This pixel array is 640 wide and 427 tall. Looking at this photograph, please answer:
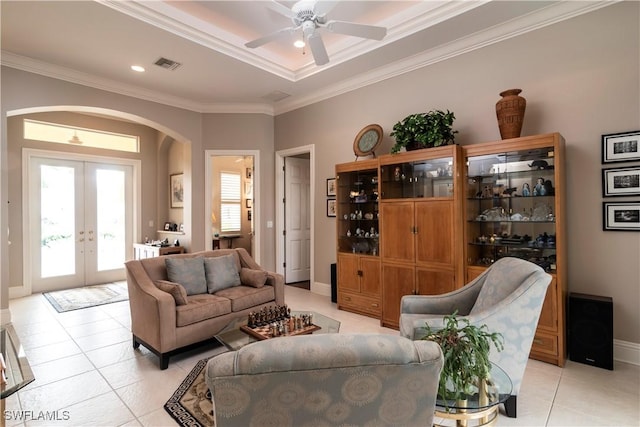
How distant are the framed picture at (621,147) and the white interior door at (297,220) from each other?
4.48 meters

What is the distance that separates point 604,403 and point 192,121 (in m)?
6.21

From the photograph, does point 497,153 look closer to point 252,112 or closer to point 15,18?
point 252,112

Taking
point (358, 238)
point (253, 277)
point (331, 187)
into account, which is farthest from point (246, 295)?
point (331, 187)

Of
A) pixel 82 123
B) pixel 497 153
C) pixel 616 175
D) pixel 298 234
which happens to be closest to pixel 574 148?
pixel 616 175

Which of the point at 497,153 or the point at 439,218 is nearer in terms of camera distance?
the point at 497,153

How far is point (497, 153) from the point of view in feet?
10.5

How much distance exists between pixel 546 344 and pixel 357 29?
327 cm

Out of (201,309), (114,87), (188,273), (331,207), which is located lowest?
(201,309)

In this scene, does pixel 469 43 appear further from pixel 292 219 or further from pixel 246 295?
pixel 292 219

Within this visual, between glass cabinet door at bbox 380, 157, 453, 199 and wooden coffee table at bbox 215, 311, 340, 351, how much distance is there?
183cm

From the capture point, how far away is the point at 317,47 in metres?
3.08

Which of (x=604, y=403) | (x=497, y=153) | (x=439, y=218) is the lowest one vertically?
(x=604, y=403)

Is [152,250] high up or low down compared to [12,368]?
up

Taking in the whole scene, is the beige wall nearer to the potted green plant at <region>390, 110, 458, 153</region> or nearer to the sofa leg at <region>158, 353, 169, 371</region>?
the potted green plant at <region>390, 110, 458, 153</region>
